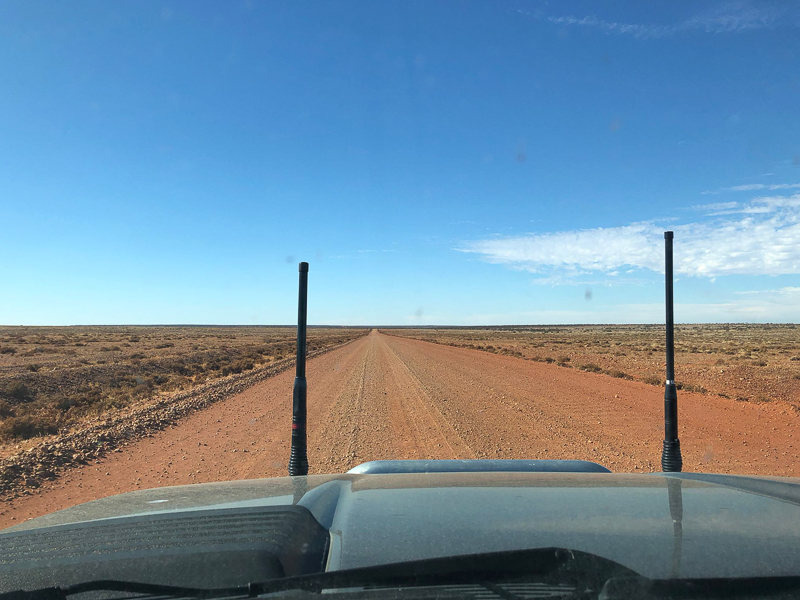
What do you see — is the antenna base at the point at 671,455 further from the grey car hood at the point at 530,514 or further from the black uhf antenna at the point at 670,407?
the grey car hood at the point at 530,514

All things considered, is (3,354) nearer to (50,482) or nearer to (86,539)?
(50,482)

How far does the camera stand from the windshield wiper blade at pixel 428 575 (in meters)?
1.46

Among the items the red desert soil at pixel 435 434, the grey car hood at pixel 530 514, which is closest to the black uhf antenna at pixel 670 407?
the grey car hood at pixel 530 514

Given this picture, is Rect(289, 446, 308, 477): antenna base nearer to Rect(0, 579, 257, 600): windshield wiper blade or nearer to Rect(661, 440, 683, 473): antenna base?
Rect(0, 579, 257, 600): windshield wiper blade

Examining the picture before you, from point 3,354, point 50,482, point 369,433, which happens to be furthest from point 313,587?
point 3,354

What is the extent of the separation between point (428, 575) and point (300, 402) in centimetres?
304

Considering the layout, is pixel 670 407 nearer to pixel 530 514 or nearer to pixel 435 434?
pixel 530 514

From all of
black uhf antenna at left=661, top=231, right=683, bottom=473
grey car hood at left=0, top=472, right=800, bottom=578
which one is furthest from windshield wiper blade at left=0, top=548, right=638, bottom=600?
black uhf antenna at left=661, top=231, right=683, bottom=473

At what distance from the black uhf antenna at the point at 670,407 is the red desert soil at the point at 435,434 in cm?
291

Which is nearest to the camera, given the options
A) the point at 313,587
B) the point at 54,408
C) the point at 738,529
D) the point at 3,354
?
the point at 313,587

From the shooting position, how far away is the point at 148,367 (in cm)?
2305

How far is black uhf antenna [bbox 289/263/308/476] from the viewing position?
4.20 metres

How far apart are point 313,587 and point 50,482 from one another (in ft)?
24.8

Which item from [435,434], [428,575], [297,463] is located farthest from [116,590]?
[435,434]
